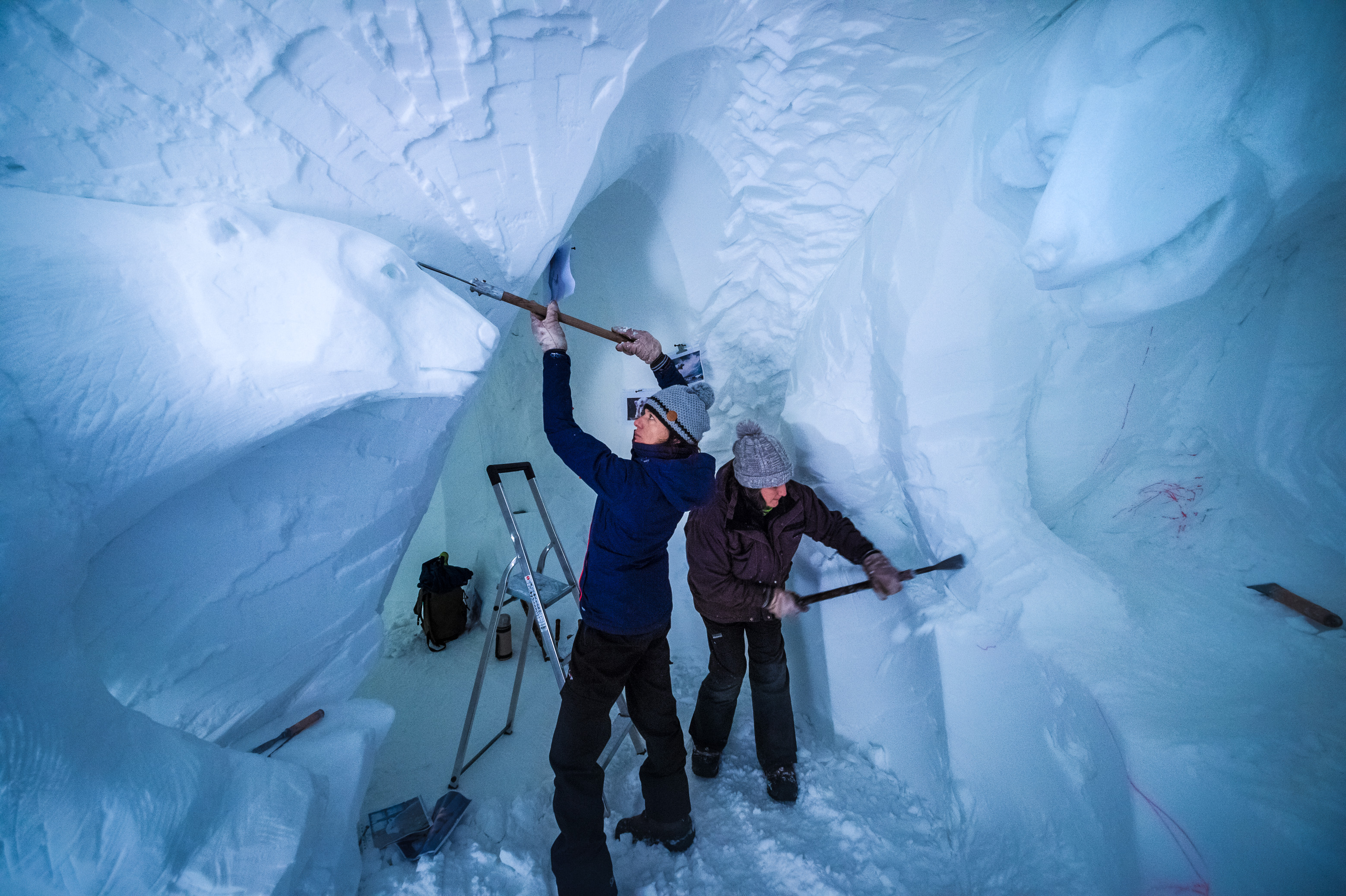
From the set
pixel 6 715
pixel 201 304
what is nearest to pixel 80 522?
pixel 6 715

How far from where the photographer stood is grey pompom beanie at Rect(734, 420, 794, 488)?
176 cm

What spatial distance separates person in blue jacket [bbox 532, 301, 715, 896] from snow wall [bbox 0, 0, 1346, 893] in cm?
40

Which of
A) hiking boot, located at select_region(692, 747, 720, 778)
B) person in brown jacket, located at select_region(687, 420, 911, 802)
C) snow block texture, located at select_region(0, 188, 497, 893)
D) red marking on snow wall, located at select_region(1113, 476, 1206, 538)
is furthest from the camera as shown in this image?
hiking boot, located at select_region(692, 747, 720, 778)

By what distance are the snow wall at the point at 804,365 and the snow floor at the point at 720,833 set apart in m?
0.11

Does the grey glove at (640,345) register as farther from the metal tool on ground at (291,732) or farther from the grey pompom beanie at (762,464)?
the metal tool on ground at (291,732)

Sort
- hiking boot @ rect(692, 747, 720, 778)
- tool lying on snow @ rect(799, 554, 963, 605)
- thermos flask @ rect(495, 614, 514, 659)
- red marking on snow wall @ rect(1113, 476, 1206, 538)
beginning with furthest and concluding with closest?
thermos flask @ rect(495, 614, 514, 659) → hiking boot @ rect(692, 747, 720, 778) → tool lying on snow @ rect(799, 554, 963, 605) → red marking on snow wall @ rect(1113, 476, 1206, 538)

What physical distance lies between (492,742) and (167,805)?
1.30m

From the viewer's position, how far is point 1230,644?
1378 millimetres

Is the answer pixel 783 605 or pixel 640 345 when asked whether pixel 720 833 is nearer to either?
pixel 783 605

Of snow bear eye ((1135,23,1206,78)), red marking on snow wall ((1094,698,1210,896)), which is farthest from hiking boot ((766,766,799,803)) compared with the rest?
snow bear eye ((1135,23,1206,78))

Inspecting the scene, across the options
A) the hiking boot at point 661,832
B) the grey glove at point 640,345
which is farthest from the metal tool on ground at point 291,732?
the grey glove at point 640,345

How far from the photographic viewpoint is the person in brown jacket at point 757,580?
71.6 inches

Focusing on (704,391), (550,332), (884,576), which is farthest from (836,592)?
(550,332)

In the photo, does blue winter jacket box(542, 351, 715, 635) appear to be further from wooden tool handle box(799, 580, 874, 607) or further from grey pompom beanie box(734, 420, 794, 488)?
wooden tool handle box(799, 580, 874, 607)
